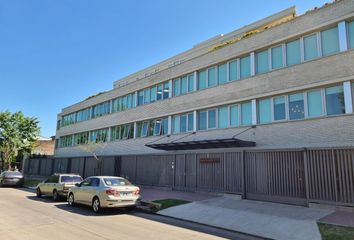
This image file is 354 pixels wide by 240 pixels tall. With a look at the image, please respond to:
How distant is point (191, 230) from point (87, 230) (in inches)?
133

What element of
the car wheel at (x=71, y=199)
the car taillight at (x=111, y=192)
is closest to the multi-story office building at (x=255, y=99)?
the car taillight at (x=111, y=192)

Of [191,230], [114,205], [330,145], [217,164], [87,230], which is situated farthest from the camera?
[217,164]

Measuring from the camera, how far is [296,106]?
1680cm

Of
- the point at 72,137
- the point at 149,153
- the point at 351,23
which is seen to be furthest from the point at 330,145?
the point at 72,137

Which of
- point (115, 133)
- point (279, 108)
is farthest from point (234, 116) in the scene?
point (115, 133)

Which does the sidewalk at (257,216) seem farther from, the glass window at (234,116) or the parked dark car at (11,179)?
the parked dark car at (11,179)

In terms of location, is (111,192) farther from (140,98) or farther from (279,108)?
(140,98)

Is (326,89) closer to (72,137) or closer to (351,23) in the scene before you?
(351,23)

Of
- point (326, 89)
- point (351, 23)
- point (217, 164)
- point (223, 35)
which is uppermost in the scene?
point (223, 35)

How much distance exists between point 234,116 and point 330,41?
6.95 m

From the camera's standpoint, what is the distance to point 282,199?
49.5 ft

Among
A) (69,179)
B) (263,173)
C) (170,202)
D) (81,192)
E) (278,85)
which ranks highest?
(278,85)

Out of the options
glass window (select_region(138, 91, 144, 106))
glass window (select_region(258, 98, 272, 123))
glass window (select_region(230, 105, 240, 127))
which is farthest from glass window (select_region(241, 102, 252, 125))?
glass window (select_region(138, 91, 144, 106))

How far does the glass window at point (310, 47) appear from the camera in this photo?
16.6 meters
